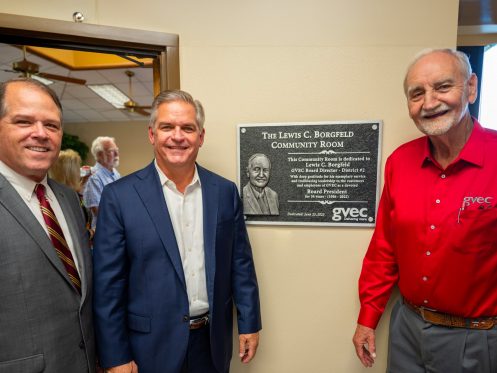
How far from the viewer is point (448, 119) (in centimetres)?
106

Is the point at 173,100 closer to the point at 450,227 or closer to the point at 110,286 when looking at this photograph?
the point at 110,286

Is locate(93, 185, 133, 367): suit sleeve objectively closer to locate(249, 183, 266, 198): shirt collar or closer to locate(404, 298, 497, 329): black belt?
locate(249, 183, 266, 198): shirt collar

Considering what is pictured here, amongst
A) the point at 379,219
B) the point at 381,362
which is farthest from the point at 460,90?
the point at 381,362

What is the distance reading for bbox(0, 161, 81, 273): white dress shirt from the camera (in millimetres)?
987

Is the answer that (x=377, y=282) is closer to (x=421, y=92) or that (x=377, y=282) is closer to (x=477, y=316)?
(x=477, y=316)

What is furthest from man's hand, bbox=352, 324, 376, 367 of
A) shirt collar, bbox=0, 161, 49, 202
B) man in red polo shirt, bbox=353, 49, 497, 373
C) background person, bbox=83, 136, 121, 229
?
background person, bbox=83, 136, 121, 229

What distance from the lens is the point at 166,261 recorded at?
113cm

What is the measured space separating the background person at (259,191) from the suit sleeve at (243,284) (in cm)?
15

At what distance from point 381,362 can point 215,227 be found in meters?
1.19

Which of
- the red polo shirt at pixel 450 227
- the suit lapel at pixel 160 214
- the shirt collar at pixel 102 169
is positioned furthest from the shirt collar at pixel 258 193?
the shirt collar at pixel 102 169

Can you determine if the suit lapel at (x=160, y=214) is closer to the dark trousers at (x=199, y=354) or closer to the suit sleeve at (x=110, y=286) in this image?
the suit sleeve at (x=110, y=286)

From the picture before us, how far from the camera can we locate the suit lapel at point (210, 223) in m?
1.19

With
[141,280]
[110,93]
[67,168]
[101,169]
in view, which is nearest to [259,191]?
[141,280]

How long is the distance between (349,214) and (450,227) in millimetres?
453
